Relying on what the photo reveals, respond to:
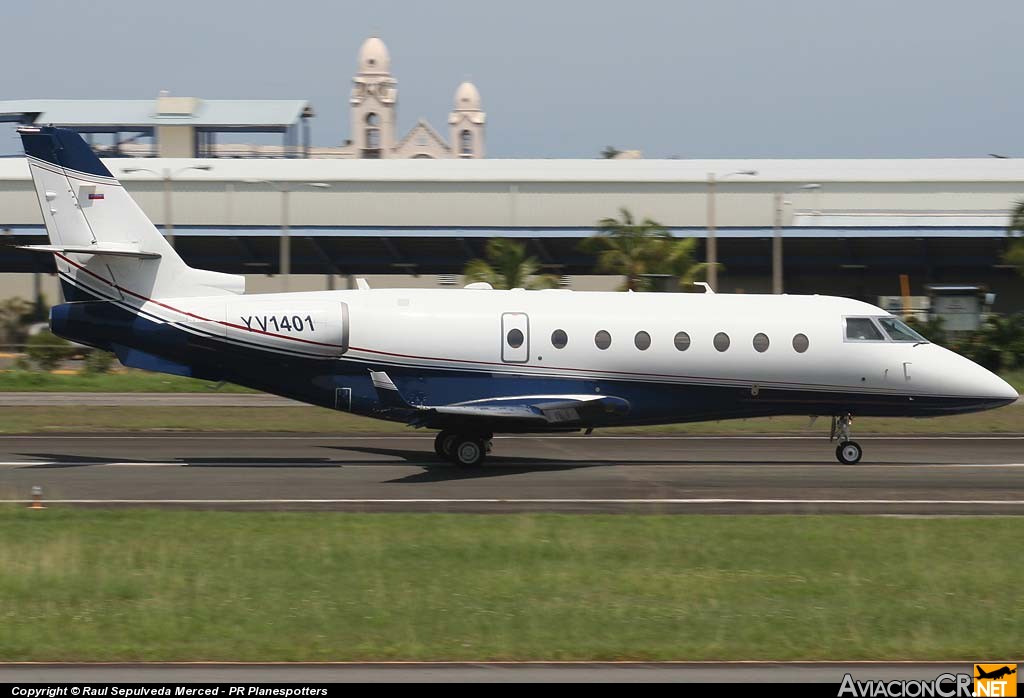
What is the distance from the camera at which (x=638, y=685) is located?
9.56 meters

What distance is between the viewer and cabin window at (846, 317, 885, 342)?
23.8m

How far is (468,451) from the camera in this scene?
76.2ft

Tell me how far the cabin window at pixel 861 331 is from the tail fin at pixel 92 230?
12.4 meters

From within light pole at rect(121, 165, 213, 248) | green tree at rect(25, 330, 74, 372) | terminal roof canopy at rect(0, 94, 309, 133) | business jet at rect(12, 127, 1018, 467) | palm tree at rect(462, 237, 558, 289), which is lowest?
green tree at rect(25, 330, 74, 372)

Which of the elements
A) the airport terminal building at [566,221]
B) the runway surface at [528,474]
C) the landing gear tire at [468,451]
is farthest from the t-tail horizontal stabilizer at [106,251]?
the airport terminal building at [566,221]

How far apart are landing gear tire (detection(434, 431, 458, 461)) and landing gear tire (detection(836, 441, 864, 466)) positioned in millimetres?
7487

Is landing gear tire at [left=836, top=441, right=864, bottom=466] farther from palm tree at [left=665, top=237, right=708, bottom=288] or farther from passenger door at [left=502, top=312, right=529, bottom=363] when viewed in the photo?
palm tree at [left=665, top=237, right=708, bottom=288]

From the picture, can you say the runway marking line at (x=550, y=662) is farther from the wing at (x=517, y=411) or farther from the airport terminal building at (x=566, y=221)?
the airport terminal building at (x=566, y=221)

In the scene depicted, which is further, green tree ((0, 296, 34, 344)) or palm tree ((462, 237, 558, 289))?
green tree ((0, 296, 34, 344))

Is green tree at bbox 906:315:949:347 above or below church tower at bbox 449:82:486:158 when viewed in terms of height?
below

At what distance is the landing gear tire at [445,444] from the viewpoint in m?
23.4

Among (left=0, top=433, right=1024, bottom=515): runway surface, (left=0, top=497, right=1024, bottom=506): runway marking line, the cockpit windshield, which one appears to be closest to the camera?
(left=0, top=497, right=1024, bottom=506): runway marking line

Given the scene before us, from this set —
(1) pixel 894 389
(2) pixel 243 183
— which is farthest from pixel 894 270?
(1) pixel 894 389

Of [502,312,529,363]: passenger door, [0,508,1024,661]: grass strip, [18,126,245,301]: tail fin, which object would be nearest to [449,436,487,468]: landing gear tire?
[502,312,529,363]: passenger door
